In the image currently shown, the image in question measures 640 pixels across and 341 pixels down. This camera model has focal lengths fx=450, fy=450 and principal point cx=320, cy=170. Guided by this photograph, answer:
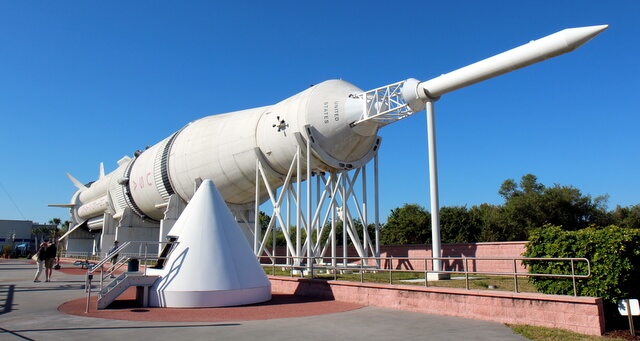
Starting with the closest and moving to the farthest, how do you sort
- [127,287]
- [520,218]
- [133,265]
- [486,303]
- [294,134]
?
1. [486,303]
2. [127,287]
3. [133,265]
4. [294,134]
5. [520,218]

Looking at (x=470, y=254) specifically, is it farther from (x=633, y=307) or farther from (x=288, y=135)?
(x=633, y=307)

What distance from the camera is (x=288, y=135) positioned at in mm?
20594

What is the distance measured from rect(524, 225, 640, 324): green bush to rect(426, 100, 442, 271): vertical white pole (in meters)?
5.22

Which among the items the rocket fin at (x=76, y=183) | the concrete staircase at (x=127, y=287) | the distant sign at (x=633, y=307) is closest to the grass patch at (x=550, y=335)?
the distant sign at (x=633, y=307)

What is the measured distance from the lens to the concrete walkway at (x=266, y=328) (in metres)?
8.25

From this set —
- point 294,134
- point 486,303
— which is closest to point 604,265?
point 486,303

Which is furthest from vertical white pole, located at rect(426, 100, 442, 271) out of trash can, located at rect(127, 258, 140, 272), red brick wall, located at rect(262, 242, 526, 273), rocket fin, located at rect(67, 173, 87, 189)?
rocket fin, located at rect(67, 173, 87, 189)

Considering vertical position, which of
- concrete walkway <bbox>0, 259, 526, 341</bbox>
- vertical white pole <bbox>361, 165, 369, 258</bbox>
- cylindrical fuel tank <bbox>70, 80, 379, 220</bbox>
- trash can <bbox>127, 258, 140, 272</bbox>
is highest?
cylindrical fuel tank <bbox>70, 80, 379, 220</bbox>

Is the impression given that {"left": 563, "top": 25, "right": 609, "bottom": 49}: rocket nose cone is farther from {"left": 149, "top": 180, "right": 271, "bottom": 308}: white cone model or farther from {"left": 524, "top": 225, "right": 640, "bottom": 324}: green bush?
{"left": 149, "top": 180, "right": 271, "bottom": 308}: white cone model

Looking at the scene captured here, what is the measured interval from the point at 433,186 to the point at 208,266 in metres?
8.08

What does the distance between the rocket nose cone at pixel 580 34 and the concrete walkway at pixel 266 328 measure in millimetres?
7975

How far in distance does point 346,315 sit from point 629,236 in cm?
638

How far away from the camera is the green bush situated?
899 cm

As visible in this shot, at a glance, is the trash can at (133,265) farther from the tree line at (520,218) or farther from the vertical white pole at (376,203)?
the tree line at (520,218)
